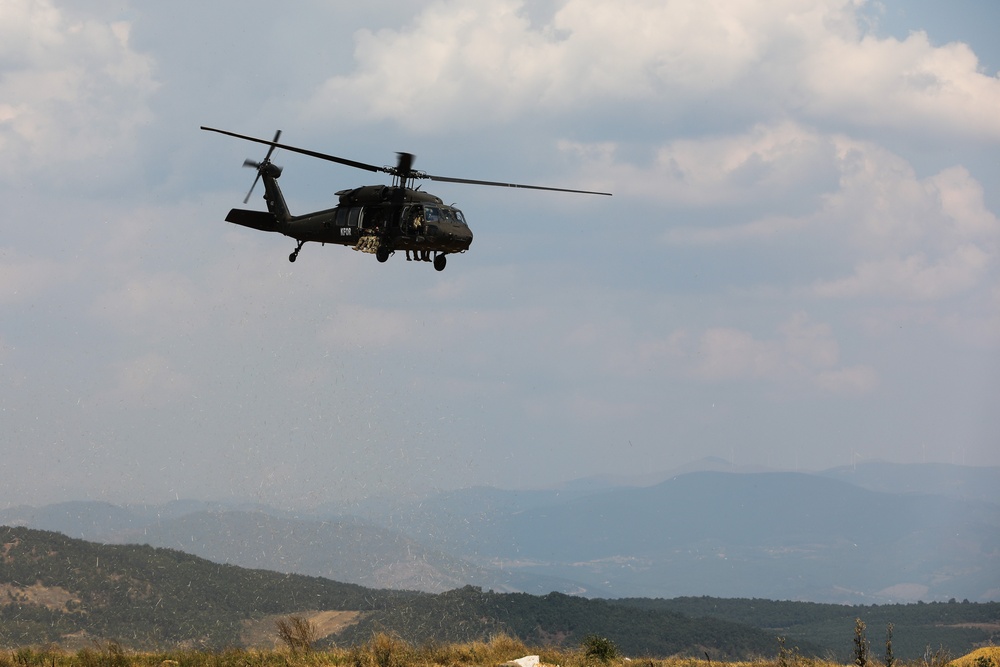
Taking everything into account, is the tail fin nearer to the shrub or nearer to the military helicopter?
the military helicopter

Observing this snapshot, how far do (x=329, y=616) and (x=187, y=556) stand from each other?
24512 mm

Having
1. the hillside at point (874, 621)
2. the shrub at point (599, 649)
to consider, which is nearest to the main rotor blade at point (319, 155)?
the shrub at point (599, 649)

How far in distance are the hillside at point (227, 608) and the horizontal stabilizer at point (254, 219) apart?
7746 centimetres

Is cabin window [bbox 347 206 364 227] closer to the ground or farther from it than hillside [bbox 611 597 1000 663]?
farther from it

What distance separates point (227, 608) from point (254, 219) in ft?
335

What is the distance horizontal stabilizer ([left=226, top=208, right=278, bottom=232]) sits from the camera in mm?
43625

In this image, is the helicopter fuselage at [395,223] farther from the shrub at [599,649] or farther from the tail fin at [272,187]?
the shrub at [599,649]

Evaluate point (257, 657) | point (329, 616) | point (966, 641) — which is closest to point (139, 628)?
point (329, 616)

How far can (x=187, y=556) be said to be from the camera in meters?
152

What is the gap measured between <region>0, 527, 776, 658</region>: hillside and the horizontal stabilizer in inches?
3050

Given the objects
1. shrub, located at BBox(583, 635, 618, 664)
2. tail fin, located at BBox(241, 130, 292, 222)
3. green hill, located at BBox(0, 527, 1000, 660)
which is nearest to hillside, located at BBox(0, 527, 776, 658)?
green hill, located at BBox(0, 527, 1000, 660)

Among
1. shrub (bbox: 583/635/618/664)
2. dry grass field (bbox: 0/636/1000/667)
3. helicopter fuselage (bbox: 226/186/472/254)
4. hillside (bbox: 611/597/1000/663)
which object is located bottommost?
dry grass field (bbox: 0/636/1000/667)

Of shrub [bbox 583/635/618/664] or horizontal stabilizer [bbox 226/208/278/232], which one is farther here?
horizontal stabilizer [bbox 226/208/278/232]

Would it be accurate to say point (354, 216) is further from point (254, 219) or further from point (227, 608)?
point (227, 608)
